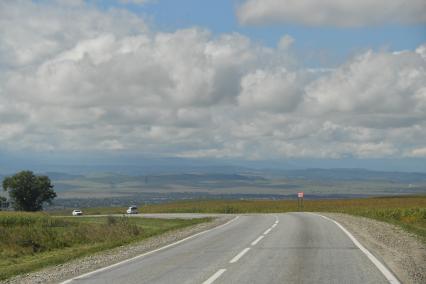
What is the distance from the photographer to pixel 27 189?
355ft

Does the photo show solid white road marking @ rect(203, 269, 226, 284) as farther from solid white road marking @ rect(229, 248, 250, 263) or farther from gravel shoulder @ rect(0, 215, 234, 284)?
gravel shoulder @ rect(0, 215, 234, 284)

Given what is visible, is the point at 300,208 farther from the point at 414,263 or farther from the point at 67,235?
the point at 414,263

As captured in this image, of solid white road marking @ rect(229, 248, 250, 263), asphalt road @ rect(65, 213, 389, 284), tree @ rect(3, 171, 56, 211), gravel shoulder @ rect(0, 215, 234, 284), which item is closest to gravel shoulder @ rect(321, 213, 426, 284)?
asphalt road @ rect(65, 213, 389, 284)

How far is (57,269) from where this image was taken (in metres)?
17.0

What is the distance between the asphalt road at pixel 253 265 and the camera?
1309 cm

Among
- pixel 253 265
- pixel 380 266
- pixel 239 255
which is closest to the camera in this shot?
pixel 380 266

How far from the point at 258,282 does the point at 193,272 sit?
8.04ft

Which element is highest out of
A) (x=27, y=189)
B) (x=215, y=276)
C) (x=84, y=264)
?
(x=27, y=189)

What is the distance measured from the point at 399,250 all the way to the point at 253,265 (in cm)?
588

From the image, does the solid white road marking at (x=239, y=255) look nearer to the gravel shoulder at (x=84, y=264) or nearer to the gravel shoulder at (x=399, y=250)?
the gravel shoulder at (x=84, y=264)

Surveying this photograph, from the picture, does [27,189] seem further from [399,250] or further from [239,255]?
[399,250]

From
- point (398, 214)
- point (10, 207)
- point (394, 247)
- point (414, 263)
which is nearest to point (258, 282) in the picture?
point (414, 263)

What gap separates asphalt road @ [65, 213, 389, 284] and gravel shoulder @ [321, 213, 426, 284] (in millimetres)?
554

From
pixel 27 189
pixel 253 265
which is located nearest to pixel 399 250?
pixel 253 265
